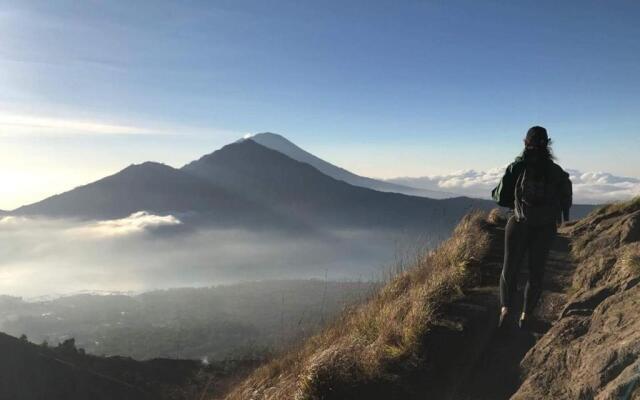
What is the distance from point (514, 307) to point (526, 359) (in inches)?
60.3

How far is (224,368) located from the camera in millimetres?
51375

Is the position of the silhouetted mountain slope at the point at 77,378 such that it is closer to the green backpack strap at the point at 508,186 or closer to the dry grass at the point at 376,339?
the dry grass at the point at 376,339

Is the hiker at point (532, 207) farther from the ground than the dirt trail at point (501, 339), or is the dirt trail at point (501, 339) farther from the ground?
the hiker at point (532, 207)

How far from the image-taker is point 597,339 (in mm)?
4309

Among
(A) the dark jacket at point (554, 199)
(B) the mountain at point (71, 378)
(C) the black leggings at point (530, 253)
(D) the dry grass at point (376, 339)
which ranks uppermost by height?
(A) the dark jacket at point (554, 199)

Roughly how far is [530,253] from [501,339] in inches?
43.6

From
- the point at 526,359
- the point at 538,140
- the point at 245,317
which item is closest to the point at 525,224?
the point at 538,140

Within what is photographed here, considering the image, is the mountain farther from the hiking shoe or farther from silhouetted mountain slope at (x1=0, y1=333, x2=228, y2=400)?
the hiking shoe

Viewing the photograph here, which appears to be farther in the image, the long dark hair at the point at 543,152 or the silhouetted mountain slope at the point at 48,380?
the silhouetted mountain slope at the point at 48,380

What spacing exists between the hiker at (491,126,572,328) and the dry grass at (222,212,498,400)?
3.48 ft

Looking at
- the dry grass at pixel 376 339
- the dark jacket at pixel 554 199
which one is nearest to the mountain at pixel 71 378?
the dry grass at pixel 376 339

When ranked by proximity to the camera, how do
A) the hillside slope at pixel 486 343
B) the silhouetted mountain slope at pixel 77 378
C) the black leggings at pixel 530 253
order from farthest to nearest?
the silhouetted mountain slope at pixel 77 378
the black leggings at pixel 530 253
the hillside slope at pixel 486 343

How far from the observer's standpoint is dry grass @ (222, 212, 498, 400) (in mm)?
5059

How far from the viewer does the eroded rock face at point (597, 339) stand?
143 inches
